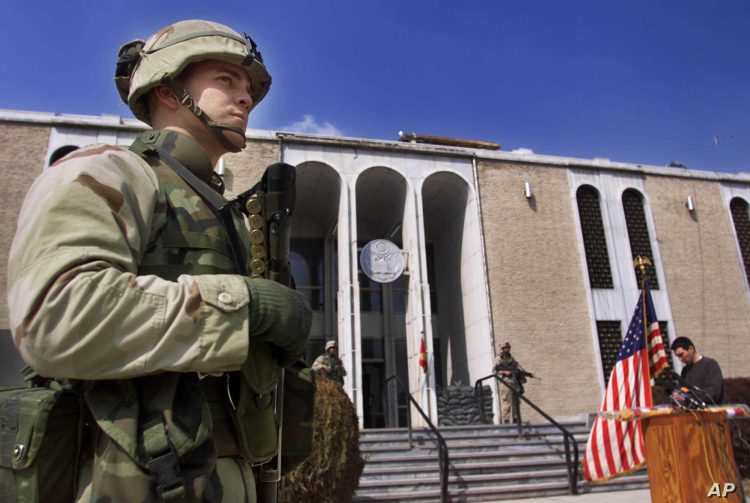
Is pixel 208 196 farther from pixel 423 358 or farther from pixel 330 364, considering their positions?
pixel 423 358

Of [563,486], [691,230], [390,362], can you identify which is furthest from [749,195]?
[563,486]

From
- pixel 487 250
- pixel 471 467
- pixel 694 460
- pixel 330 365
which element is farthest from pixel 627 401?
pixel 487 250

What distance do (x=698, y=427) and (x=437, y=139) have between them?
1403 cm

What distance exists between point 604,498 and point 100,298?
8726 millimetres

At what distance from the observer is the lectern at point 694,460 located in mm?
4008

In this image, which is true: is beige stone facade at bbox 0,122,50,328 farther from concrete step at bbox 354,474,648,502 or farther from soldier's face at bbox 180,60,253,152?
soldier's face at bbox 180,60,253,152

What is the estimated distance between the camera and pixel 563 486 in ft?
27.5

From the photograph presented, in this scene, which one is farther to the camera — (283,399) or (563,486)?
(563,486)

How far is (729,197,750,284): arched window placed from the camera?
55.0ft

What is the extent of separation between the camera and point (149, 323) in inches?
40.5

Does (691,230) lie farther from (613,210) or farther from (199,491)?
(199,491)

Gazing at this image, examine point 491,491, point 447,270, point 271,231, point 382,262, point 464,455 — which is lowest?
point 491,491

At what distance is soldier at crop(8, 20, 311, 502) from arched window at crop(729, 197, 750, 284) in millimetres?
19405

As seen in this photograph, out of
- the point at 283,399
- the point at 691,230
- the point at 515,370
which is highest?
the point at 691,230
